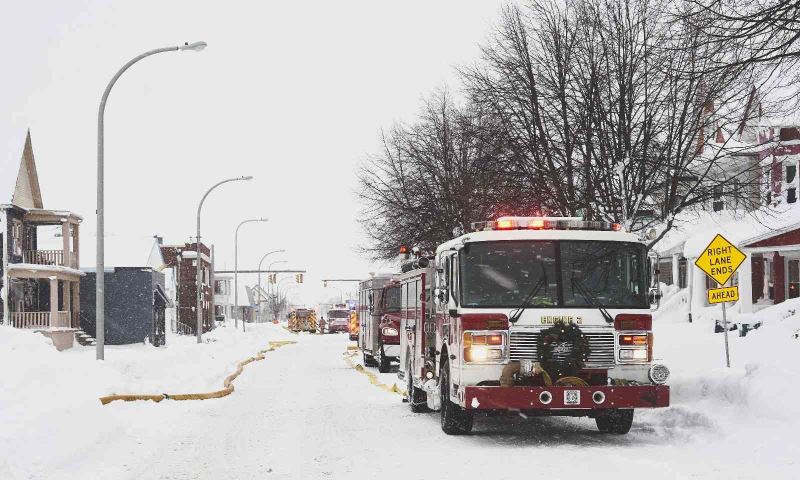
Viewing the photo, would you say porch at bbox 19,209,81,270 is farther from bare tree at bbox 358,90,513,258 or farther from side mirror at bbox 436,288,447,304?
side mirror at bbox 436,288,447,304

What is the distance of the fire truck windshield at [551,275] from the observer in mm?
12664

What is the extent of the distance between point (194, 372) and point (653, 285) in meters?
15.3

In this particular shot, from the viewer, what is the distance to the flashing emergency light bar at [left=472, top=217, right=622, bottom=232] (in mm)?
13070

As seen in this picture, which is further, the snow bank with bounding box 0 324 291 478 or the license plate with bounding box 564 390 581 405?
the license plate with bounding box 564 390 581 405

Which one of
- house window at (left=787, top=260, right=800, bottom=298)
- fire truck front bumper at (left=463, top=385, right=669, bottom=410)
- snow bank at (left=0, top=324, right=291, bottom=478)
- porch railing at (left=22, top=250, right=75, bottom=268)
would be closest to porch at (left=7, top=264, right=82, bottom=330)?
porch railing at (left=22, top=250, right=75, bottom=268)

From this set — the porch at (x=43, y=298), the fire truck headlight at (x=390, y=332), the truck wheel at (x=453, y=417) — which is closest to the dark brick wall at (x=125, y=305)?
the porch at (x=43, y=298)

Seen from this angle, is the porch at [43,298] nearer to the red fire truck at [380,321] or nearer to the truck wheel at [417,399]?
the red fire truck at [380,321]

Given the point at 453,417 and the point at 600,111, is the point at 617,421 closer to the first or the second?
the point at 453,417

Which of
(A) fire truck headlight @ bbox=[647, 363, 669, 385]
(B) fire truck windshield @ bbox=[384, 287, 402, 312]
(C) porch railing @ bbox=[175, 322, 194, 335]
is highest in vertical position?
(B) fire truck windshield @ bbox=[384, 287, 402, 312]

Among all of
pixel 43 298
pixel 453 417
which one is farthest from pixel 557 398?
pixel 43 298

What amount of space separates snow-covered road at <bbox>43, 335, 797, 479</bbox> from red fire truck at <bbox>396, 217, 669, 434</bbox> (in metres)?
0.62

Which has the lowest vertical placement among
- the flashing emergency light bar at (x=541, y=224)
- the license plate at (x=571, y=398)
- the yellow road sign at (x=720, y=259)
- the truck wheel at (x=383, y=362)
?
the truck wheel at (x=383, y=362)

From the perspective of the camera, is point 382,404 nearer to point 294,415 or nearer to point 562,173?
point 294,415

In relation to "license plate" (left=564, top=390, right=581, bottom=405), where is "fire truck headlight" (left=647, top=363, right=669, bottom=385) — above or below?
above
